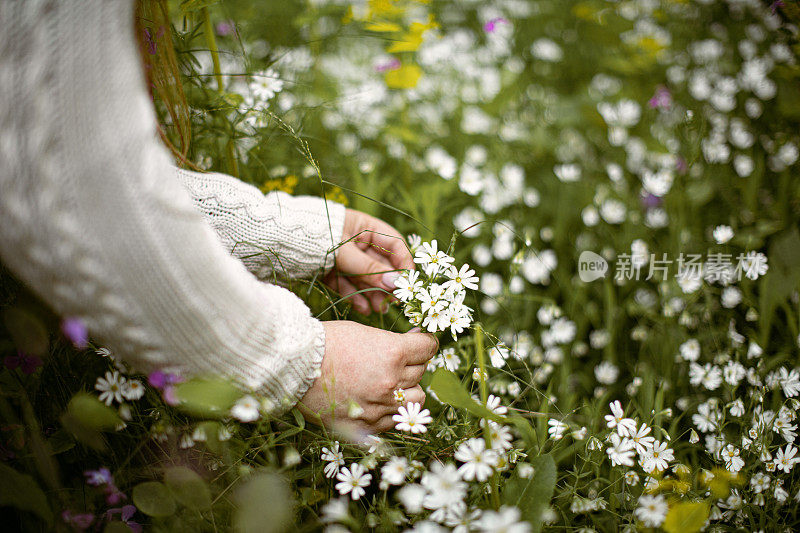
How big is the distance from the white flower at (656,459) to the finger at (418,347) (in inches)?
15.0

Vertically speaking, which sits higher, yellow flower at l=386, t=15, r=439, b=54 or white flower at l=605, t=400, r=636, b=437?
yellow flower at l=386, t=15, r=439, b=54

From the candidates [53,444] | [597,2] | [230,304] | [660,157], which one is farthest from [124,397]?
[597,2]

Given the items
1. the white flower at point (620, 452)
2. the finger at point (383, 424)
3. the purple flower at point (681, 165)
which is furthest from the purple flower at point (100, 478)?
the purple flower at point (681, 165)

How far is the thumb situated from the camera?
988 mm

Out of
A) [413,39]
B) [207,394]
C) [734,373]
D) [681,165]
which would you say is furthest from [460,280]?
[681,165]

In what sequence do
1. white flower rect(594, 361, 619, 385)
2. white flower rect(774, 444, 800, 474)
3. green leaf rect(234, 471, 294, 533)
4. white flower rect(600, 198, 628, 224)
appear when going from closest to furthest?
green leaf rect(234, 471, 294, 533) < white flower rect(774, 444, 800, 474) < white flower rect(594, 361, 619, 385) < white flower rect(600, 198, 628, 224)

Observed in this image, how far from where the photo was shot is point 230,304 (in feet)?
2.10

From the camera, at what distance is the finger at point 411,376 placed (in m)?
0.79

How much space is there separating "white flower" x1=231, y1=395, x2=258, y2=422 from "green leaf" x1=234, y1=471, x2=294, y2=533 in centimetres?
8

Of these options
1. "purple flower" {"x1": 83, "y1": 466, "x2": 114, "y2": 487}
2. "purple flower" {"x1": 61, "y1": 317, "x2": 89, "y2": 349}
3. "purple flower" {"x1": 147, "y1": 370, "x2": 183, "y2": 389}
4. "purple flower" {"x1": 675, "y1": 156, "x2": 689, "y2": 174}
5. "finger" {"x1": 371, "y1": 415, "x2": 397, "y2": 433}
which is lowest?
"purple flower" {"x1": 675, "y1": 156, "x2": 689, "y2": 174}

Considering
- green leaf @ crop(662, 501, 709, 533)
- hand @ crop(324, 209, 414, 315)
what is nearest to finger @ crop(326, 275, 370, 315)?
hand @ crop(324, 209, 414, 315)

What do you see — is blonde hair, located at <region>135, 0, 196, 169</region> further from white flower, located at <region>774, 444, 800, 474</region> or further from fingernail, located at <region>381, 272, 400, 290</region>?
white flower, located at <region>774, 444, 800, 474</region>

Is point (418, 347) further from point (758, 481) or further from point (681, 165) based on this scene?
point (681, 165)

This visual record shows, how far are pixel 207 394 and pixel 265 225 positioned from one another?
1.23 ft
